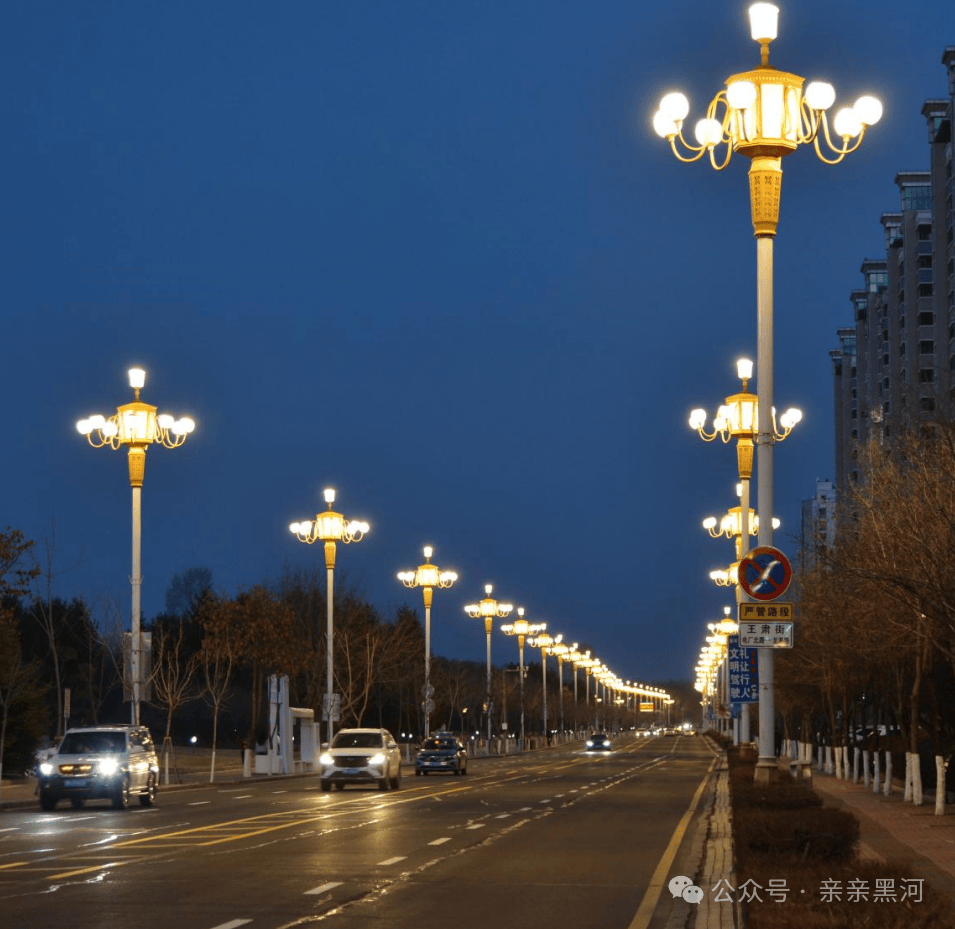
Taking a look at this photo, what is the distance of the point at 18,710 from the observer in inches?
2164

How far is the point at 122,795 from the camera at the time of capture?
35938 mm

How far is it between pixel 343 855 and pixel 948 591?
28.2 ft

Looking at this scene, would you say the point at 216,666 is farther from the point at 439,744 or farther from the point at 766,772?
the point at 766,772

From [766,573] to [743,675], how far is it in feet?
43.4

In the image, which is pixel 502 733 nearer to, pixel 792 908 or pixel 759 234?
pixel 759 234

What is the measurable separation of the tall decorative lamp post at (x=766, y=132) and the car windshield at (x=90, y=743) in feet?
60.1

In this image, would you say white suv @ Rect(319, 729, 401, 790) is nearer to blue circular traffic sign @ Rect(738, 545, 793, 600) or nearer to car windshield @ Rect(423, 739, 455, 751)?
car windshield @ Rect(423, 739, 455, 751)

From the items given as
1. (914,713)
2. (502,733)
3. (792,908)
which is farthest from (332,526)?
(502,733)

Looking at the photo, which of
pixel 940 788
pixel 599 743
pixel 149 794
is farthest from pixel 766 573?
pixel 599 743

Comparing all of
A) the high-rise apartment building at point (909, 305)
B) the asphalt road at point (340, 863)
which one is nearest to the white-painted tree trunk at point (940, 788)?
Answer: the asphalt road at point (340, 863)

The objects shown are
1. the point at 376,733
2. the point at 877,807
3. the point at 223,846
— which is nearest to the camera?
the point at 223,846

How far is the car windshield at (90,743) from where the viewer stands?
36.8 metres

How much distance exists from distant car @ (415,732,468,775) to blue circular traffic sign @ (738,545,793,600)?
4204cm

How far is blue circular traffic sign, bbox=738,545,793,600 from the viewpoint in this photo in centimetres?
2034
